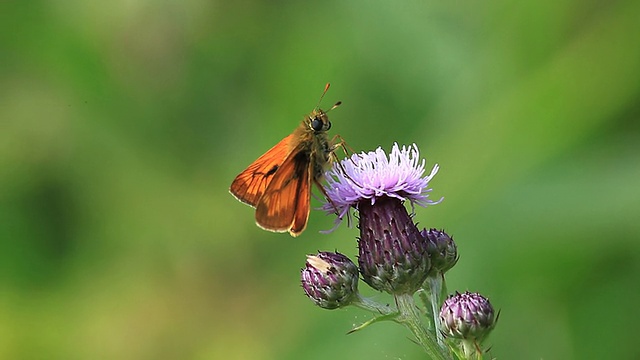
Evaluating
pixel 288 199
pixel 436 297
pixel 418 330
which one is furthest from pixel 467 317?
pixel 288 199

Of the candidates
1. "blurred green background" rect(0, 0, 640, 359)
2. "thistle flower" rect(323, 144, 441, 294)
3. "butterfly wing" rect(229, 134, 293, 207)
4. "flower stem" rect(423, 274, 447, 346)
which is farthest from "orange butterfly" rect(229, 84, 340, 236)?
"blurred green background" rect(0, 0, 640, 359)

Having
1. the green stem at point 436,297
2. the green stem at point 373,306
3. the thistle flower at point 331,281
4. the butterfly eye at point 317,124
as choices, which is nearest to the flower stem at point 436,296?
the green stem at point 436,297

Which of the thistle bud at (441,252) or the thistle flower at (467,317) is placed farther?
the thistle bud at (441,252)

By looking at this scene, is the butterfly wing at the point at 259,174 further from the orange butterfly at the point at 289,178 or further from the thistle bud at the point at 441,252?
the thistle bud at the point at 441,252

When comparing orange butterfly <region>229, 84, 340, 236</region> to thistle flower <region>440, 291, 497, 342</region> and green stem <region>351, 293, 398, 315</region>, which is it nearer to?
green stem <region>351, 293, 398, 315</region>

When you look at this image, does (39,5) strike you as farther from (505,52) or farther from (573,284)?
(573,284)

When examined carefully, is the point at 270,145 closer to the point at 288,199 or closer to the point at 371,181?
the point at 371,181
